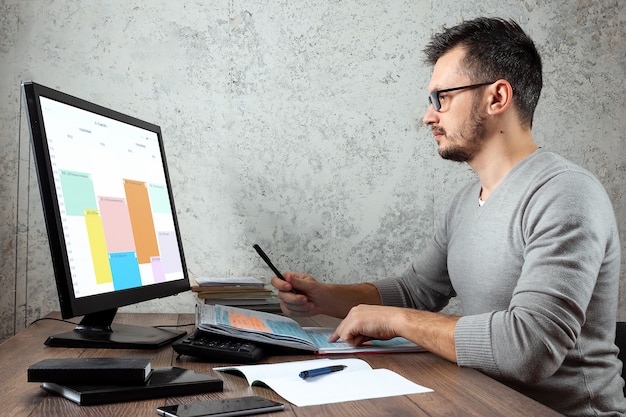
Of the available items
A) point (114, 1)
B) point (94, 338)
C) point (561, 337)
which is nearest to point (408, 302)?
point (561, 337)

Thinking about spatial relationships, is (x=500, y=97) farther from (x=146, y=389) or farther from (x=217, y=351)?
(x=146, y=389)

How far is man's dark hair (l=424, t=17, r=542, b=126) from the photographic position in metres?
1.79

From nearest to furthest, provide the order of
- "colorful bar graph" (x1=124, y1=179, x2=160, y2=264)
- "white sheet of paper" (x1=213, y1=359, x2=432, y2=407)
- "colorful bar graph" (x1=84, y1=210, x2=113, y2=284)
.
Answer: "white sheet of paper" (x1=213, y1=359, x2=432, y2=407) → "colorful bar graph" (x1=84, y1=210, x2=113, y2=284) → "colorful bar graph" (x1=124, y1=179, x2=160, y2=264)

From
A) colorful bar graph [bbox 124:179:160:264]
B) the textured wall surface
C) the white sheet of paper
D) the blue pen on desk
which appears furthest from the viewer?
the textured wall surface

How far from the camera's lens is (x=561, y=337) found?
130 cm

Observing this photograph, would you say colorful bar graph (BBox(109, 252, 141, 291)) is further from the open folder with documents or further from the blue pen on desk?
the blue pen on desk

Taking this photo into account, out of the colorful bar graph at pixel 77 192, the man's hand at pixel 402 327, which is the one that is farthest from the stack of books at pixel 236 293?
the colorful bar graph at pixel 77 192

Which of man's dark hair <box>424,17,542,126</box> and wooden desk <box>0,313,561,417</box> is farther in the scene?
man's dark hair <box>424,17,542,126</box>

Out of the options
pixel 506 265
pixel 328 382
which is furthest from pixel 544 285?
pixel 328 382

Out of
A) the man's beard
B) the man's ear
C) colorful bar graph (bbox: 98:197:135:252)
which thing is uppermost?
the man's ear

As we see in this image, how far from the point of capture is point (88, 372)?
1.00 m

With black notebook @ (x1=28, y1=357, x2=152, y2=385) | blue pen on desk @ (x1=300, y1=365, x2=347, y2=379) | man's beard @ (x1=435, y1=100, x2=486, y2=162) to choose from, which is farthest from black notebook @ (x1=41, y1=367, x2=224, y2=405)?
man's beard @ (x1=435, y1=100, x2=486, y2=162)

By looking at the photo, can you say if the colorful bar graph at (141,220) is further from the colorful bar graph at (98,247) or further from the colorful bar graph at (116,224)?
the colorful bar graph at (98,247)

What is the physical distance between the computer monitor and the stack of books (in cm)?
14
